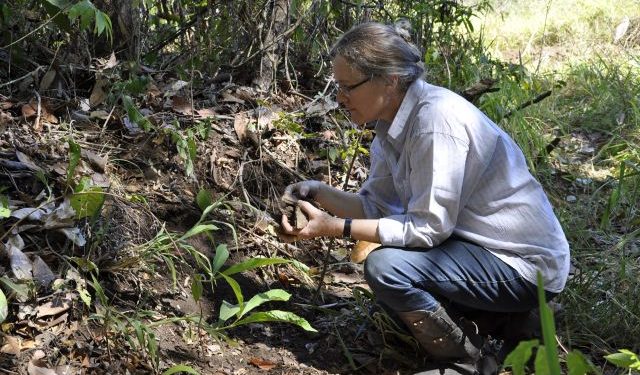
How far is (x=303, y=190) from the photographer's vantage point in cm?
311

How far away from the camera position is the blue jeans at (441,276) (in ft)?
9.26

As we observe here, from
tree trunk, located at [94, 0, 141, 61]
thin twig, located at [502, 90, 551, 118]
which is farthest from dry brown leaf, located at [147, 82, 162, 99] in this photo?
thin twig, located at [502, 90, 551, 118]

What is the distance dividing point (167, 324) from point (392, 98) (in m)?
1.09

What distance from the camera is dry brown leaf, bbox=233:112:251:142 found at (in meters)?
4.00

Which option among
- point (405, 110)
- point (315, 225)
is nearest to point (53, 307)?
point (315, 225)

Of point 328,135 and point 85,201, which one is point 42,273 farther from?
point 328,135

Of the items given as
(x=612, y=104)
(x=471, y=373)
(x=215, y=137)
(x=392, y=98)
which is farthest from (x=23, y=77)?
(x=612, y=104)

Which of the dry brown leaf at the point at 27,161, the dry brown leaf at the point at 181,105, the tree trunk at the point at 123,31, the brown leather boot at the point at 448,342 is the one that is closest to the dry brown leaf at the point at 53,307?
the dry brown leaf at the point at 27,161

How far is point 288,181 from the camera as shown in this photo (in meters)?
3.99

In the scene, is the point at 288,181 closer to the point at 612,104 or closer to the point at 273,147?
the point at 273,147

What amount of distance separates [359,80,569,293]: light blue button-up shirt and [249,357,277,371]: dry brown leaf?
60 centimetres

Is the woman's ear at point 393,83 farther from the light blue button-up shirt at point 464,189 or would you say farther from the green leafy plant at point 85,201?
the green leafy plant at point 85,201

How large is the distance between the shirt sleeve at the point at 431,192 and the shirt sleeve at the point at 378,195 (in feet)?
1.08

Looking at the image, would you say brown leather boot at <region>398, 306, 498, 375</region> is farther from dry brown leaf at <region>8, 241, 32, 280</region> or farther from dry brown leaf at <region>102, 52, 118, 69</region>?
dry brown leaf at <region>102, 52, 118, 69</region>
